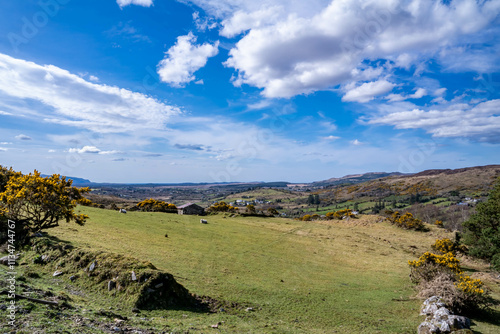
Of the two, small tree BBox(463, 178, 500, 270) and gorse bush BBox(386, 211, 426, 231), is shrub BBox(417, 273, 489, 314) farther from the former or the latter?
gorse bush BBox(386, 211, 426, 231)

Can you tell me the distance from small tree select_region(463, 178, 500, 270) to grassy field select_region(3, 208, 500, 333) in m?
7.74

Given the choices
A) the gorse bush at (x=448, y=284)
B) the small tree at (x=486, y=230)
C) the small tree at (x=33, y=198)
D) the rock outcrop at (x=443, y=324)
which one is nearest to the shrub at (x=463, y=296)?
the gorse bush at (x=448, y=284)

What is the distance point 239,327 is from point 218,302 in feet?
10.3

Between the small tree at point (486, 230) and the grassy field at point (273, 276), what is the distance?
25.4 ft

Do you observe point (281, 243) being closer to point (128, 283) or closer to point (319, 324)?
point (319, 324)

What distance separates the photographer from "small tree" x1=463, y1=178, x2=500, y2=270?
27.1 m

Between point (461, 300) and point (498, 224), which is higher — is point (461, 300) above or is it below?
below

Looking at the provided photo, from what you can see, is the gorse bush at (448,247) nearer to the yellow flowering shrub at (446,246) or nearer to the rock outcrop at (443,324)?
the yellow flowering shrub at (446,246)

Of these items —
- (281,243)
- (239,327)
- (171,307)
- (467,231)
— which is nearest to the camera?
(239,327)

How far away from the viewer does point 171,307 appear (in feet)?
42.5

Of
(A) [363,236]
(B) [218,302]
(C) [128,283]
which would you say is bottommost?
(A) [363,236]

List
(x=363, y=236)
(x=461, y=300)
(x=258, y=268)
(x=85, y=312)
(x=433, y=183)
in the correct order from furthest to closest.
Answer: (x=433, y=183) → (x=363, y=236) → (x=258, y=268) → (x=461, y=300) → (x=85, y=312)

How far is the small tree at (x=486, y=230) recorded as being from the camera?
89.0 feet

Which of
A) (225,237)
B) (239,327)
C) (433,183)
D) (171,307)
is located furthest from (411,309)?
(433,183)
